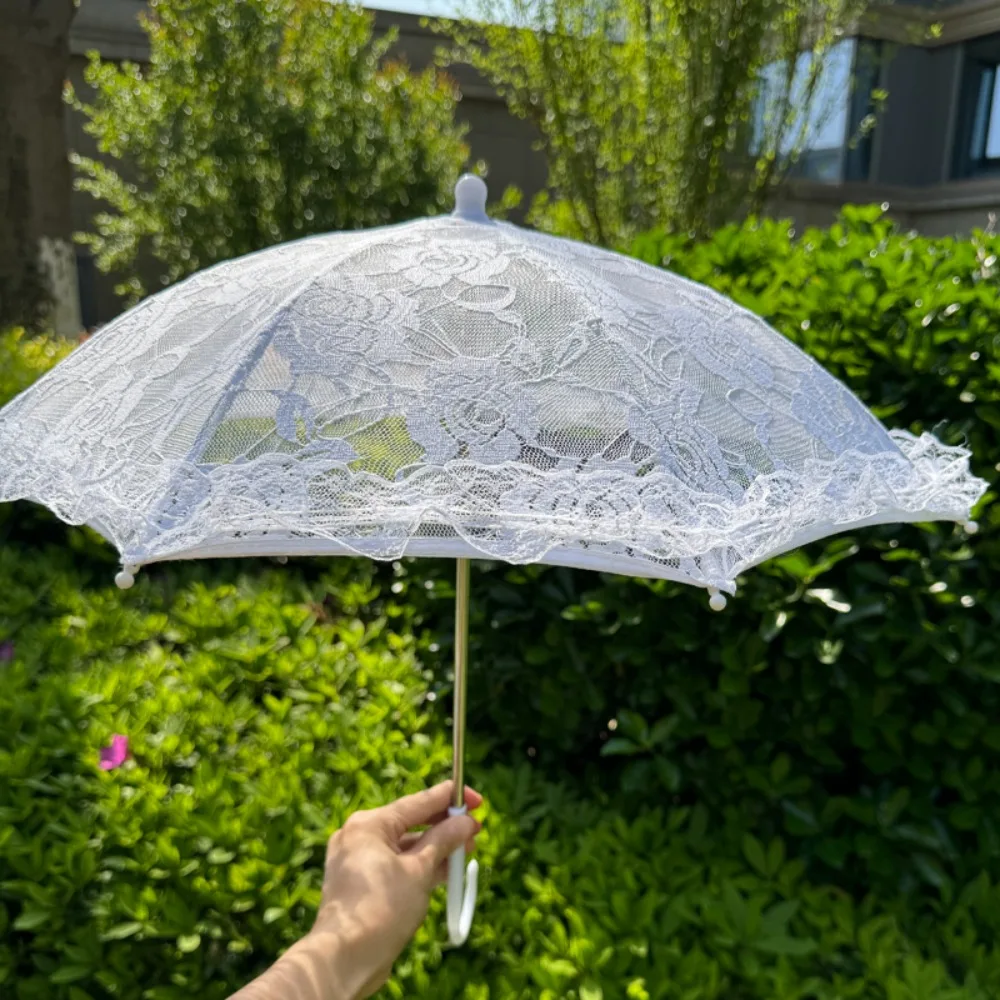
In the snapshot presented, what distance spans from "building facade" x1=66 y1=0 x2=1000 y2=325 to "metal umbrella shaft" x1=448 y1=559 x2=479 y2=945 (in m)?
10.2

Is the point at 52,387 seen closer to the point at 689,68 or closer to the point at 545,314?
the point at 545,314

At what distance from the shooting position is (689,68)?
21.1ft

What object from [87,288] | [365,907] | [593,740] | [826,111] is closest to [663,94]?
[826,111]

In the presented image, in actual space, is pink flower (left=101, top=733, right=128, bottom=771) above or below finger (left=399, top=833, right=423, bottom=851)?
below

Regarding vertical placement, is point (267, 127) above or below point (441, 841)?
above

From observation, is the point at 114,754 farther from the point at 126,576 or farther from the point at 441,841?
the point at 126,576

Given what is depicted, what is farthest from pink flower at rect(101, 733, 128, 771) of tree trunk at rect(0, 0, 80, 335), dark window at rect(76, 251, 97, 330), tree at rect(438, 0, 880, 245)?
dark window at rect(76, 251, 97, 330)

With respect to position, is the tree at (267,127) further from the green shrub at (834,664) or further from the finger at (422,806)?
the finger at (422,806)

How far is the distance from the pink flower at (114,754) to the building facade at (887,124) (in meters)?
9.42

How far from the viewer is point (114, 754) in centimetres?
231

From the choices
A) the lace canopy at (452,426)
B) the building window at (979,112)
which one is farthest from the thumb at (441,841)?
the building window at (979,112)

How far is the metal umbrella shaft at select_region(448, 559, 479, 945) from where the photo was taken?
167 cm

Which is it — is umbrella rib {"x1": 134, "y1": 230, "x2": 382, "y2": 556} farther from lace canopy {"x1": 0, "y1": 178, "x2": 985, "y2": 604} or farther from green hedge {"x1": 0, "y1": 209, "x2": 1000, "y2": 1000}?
green hedge {"x1": 0, "y1": 209, "x2": 1000, "y2": 1000}

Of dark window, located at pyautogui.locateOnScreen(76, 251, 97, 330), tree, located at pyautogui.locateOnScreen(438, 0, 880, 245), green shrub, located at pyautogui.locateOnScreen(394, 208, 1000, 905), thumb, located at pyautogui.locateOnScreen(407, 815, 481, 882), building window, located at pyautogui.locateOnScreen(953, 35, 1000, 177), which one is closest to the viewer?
thumb, located at pyautogui.locateOnScreen(407, 815, 481, 882)
